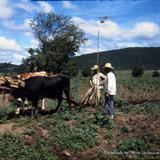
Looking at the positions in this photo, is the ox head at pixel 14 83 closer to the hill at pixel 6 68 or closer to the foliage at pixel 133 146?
the foliage at pixel 133 146

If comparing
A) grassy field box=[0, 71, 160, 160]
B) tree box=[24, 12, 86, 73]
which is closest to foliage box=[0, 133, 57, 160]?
grassy field box=[0, 71, 160, 160]

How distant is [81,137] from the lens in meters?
11.0

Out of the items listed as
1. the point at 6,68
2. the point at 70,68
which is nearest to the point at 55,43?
the point at 70,68

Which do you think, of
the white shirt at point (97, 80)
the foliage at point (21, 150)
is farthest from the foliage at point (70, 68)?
the foliage at point (21, 150)

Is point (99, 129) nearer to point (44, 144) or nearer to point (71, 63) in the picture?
point (44, 144)

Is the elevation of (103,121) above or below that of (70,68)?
below

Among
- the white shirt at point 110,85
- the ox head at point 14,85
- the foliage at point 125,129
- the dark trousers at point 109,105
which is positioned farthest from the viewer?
the ox head at point 14,85

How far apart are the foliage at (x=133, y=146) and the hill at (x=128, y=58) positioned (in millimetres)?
78735

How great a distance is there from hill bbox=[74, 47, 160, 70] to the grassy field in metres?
76.2

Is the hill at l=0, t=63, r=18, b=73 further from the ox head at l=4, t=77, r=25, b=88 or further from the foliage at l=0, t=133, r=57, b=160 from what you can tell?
the foliage at l=0, t=133, r=57, b=160

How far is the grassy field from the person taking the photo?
10.1 metres

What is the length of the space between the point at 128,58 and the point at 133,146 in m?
88.2

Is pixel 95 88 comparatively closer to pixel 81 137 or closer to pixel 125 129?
pixel 125 129

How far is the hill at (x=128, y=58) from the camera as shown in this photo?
300 feet
